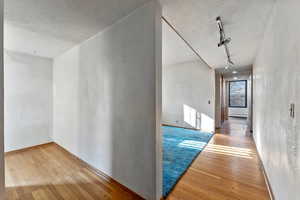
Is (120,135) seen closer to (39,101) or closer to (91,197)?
(91,197)

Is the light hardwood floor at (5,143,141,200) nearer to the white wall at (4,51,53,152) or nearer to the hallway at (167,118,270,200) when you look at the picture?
the white wall at (4,51,53,152)

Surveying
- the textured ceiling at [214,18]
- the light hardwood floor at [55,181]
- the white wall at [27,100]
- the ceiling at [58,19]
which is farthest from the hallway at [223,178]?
the white wall at [27,100]

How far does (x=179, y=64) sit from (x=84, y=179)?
192 inches

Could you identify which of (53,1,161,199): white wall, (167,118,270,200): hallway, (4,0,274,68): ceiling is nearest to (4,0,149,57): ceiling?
(4,0,274,68): ceiling

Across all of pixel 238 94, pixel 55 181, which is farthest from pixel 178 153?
pixel 238 94

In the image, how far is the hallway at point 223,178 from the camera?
5.81 ft

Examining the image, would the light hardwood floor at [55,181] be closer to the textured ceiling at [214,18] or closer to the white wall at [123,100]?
the white wall at [123,100]

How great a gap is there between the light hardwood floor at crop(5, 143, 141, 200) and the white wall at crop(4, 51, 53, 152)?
2.01ft

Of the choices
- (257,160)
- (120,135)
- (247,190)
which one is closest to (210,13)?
(120,135)

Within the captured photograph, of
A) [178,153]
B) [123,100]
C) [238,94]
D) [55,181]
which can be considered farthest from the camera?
[238,94]

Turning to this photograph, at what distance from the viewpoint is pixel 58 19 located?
192 centimetres

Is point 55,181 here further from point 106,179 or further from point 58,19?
point 58,19

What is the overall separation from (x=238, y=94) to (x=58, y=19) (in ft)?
34.6

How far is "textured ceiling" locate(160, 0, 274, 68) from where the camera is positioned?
1614 millimetres
